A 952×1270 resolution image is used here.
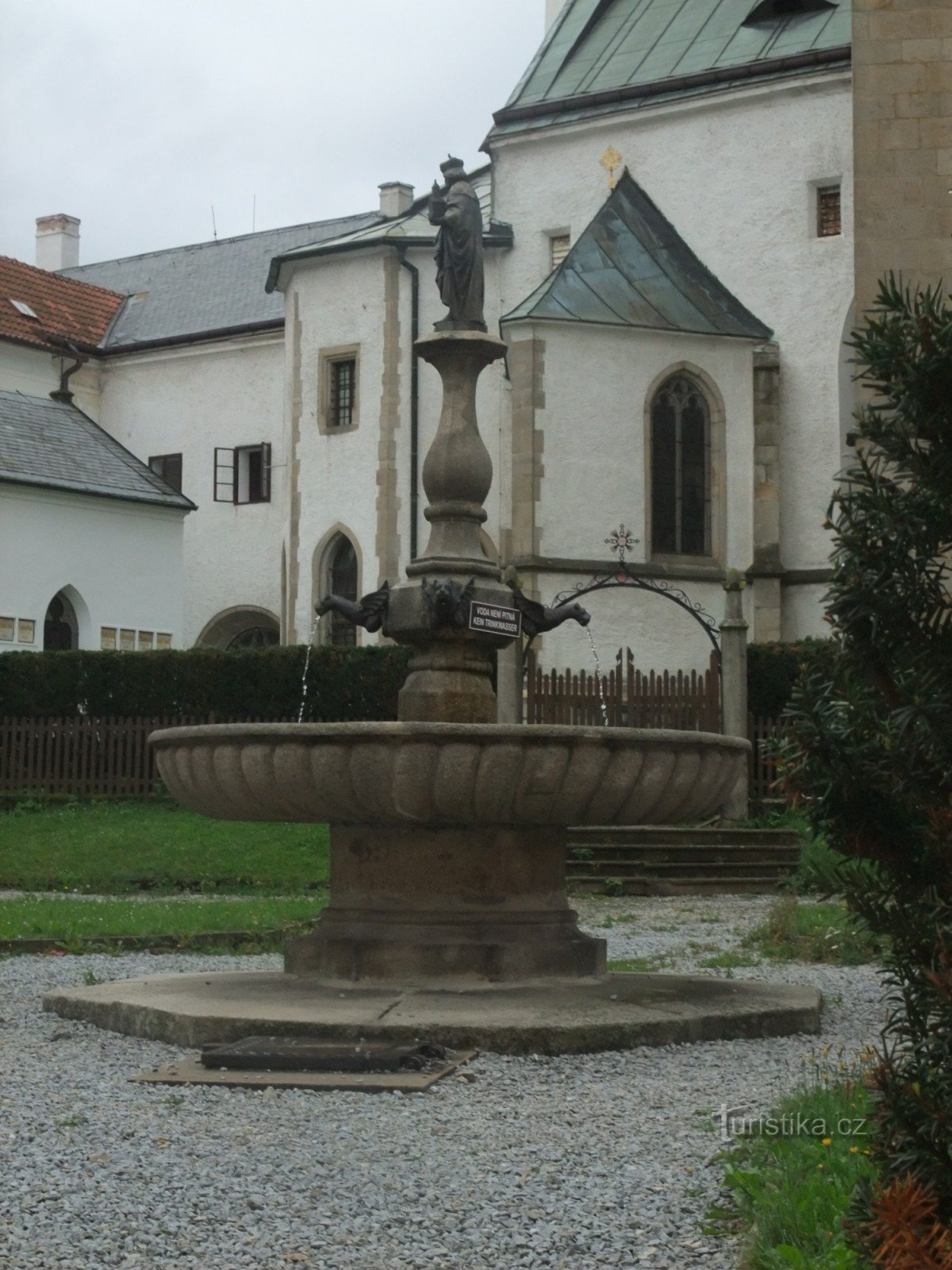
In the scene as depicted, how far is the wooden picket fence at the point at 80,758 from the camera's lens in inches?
1012

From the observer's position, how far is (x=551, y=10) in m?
39.2

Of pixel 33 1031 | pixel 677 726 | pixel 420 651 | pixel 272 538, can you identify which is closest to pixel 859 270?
pixel 677 726

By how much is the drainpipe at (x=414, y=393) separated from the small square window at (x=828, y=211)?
7461 millimetres

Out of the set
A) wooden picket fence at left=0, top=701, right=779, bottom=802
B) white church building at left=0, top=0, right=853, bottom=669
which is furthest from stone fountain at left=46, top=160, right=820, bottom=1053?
white church building at left=0, top=0, right=853, bottom=669

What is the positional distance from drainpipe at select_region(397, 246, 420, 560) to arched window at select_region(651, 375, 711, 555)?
→ 4974 mm

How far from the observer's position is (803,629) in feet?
103

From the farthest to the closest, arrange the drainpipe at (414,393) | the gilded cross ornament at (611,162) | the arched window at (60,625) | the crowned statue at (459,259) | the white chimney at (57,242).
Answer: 1. the white chimney at (57,242)
2. the arched window at (60,625)
3. the drainpipe at (414,393)
4. the gilded cross ornament at (611,162)
5. the crowned statue at (459,259)

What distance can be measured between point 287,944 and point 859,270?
1256 cm

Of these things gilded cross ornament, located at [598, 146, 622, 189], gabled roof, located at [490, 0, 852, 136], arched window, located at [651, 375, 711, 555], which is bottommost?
arched window, located at [651, 375, 711, 555]

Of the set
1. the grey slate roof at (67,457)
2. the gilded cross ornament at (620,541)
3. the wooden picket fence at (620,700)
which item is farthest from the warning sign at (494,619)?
the grey slate roof at (67,457)

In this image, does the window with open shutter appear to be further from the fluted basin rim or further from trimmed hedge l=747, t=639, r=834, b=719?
the fluted basin rim

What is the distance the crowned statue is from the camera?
11.2m

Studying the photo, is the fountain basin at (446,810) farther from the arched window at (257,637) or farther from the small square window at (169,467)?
the small square window at (169,467)

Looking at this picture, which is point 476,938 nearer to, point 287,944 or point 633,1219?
point 287,944
